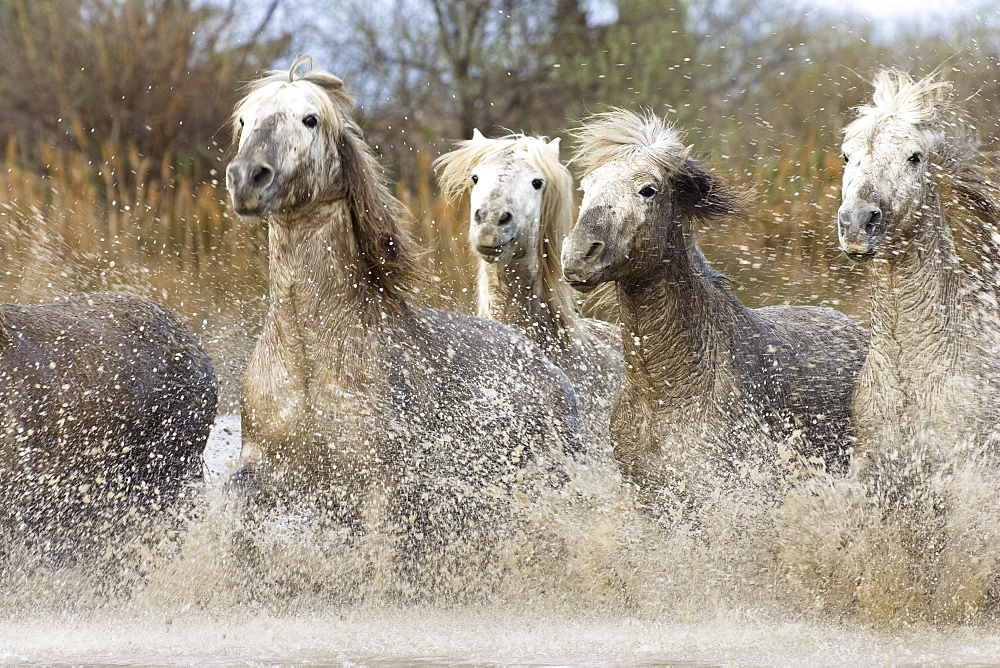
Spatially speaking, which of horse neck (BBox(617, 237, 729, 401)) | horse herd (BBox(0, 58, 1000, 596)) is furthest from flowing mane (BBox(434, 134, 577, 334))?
horse neck (BBox(617, 237, 729, 401))

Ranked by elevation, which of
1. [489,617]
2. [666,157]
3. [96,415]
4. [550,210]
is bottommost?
[489,617]

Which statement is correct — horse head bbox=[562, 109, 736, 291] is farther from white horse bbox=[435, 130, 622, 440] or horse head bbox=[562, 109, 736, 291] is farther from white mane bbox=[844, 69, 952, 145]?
white horse bbox=[435, 130, 622, 440]

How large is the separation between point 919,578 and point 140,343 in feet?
10.7

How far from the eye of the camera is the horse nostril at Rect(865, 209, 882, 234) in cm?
443

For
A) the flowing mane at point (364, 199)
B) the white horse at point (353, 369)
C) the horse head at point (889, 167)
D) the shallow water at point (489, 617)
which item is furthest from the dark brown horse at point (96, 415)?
the horse head at point (889, 167)

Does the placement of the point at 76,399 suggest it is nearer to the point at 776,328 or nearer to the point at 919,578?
the point at 776,328

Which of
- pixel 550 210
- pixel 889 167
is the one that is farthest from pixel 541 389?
pixel 889 167

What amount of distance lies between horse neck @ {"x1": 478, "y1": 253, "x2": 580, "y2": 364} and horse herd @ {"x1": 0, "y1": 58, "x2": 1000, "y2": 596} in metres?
0.92

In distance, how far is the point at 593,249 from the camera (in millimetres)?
4734

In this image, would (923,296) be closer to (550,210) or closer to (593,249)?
(593,249)

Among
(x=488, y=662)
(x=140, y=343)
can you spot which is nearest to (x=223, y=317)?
(x=140, y=343)

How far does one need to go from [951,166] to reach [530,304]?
2311 millimetres

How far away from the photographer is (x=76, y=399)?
17.3 ft

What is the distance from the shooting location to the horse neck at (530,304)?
646cm
